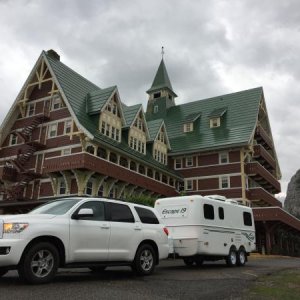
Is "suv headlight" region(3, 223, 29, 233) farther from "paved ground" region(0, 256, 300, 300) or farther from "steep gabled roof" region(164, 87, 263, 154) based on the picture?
"steep gabled roof" region(164, 87, 263, 154)

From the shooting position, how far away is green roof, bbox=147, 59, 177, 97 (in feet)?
198

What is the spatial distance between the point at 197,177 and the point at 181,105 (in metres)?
14.0

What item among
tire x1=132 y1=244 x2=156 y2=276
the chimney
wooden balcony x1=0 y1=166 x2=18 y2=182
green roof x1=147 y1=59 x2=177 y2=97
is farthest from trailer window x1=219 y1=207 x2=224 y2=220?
green roof x1=147 y1=59 x2=177 y2=97

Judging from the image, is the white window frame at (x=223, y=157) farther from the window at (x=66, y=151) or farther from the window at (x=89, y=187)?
the window at (x=66, y=151)

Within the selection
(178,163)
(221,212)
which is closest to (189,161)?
(178,163)

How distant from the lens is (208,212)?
16516mm

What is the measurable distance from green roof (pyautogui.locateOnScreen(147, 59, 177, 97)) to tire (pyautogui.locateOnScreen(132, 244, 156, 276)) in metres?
49.5

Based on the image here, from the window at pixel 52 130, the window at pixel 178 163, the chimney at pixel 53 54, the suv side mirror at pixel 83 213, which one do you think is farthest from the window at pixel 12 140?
the suv side mirror at pixel 83 213

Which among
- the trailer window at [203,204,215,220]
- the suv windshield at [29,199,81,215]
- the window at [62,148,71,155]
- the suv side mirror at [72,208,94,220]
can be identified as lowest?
the suv side mirror at [72,208,94,220]

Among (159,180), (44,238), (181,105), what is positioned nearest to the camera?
(44,238)

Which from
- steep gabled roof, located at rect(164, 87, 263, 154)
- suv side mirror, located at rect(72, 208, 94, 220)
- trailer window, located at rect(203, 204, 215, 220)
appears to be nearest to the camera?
suv side mirror, located at rect(72, 208, 94, 220)

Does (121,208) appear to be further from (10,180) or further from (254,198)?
(254,198)

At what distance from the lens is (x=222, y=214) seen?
17.5 metres

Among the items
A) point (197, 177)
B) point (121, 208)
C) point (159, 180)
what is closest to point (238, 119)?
point (197, 177)
